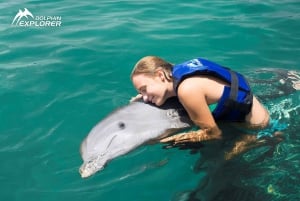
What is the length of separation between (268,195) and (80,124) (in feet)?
9.78

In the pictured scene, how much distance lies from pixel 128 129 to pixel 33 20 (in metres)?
7.22

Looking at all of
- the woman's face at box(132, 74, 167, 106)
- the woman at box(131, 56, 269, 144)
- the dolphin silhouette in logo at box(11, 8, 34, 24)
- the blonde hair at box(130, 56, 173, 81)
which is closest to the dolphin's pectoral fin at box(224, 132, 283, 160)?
the woman at box(131, 56, 269, 144)

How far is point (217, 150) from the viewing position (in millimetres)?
4918

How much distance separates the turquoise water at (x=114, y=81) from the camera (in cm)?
505

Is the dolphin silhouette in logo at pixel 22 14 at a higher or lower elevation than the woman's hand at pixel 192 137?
higher

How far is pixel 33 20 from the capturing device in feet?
35.4

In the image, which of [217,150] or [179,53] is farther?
[179,53]

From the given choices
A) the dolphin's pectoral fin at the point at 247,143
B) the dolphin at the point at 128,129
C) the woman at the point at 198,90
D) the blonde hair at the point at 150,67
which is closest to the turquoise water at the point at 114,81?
the dolphin's pectoral fin at the point at 247,143

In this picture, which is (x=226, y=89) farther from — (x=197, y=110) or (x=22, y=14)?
(x=22, y=14)

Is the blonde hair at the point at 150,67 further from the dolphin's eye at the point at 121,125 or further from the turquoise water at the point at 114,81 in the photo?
the turquoise water at the point at 114,81

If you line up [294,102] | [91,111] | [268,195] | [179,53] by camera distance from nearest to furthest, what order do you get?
[268,195], [294,102], [91,111], [179,53]

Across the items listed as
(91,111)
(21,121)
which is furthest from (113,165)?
(21,121)

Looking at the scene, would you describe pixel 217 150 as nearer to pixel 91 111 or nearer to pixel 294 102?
pixel 294 102

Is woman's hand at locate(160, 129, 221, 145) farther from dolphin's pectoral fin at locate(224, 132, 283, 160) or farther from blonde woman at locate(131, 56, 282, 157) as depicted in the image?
dolphin's pectoral fin at locate(224, 132, 283, 160)
